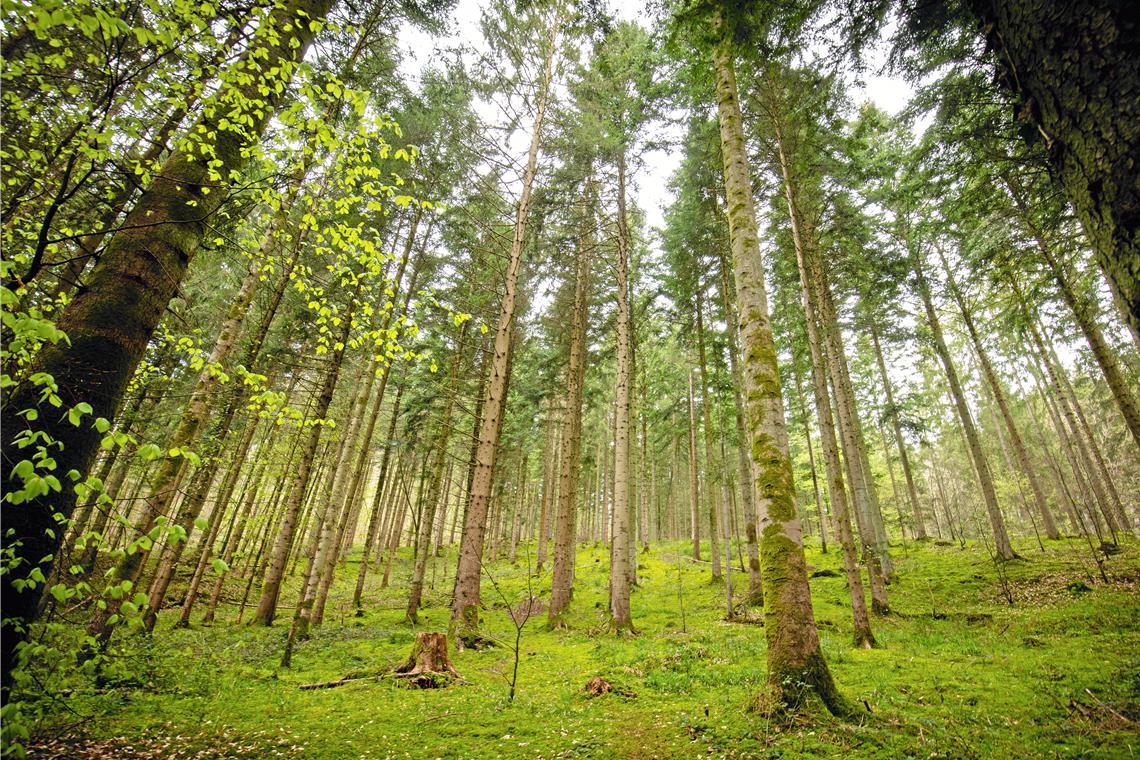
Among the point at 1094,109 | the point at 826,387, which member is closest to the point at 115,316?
the point at 1094,109

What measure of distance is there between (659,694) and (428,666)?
4135 millimetres

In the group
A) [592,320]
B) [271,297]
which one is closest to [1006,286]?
[592,320]

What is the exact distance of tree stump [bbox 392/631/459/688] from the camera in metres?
7.65

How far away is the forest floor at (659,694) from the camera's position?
179 inches

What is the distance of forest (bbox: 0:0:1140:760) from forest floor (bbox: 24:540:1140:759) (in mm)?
76

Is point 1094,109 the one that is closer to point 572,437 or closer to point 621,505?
point 621,505

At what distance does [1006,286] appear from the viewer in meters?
15.4

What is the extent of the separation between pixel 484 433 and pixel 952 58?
13.9 m

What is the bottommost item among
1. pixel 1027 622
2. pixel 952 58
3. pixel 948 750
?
pixel 948 750

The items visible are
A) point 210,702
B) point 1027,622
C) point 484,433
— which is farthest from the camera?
point 484,433

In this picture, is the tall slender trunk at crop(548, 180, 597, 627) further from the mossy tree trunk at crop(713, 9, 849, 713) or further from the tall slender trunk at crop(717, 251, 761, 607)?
the mossy tree trunk at crop(713, 9, 849, 713)

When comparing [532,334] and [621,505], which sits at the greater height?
[532,334]

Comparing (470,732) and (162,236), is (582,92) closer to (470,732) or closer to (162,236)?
(162,236)

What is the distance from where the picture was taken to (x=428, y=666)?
8.01 m
